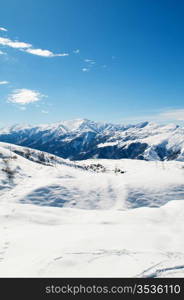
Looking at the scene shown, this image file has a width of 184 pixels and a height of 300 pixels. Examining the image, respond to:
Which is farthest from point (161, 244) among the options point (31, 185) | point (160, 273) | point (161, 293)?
point (31, 185)

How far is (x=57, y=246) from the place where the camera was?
301 inches

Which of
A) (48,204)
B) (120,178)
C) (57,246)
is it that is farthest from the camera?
(120,178)

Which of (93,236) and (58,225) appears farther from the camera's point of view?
(58,225)

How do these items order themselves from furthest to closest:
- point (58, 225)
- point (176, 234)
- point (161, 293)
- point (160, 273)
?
1. point (58, 225)
2. point (176, 234)
3. point (160, 273)
4. point (161, 293)

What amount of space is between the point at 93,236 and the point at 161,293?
359cm

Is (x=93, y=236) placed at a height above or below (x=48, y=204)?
above

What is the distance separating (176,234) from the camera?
938 cm

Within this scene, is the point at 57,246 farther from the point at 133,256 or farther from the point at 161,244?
the point at 161,244

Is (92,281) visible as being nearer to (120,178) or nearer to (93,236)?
(93,236)

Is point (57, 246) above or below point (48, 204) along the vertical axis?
above

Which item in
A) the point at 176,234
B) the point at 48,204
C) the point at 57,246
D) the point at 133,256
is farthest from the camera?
the point at 48,204

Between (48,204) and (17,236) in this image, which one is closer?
(17,236)

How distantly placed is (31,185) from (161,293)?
64.4ft

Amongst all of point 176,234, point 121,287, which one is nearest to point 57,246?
point 121,287
